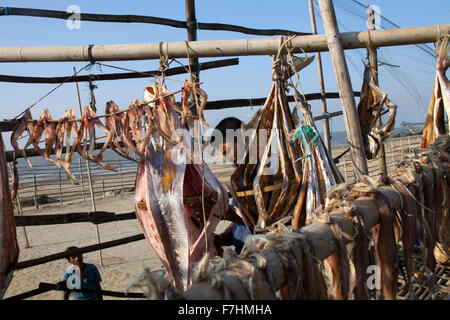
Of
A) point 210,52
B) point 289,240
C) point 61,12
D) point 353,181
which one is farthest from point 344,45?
point 61,12

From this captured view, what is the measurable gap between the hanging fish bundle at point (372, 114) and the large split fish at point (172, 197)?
117cm

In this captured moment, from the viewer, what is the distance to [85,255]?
7910 mm

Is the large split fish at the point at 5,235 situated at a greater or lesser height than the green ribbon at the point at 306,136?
lesser

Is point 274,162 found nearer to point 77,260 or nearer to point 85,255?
point 77,260

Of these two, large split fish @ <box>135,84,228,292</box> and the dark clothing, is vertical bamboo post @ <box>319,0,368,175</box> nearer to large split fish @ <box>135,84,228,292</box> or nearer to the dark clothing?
large split fish @ <box>135,84,228,292</box>

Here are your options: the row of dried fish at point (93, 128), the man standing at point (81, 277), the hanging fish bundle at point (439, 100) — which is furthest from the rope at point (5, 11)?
the hanging fish bundle at point (439, 100)

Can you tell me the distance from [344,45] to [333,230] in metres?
1.75

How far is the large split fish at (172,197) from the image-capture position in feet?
7.77

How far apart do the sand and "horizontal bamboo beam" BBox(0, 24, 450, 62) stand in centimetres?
314

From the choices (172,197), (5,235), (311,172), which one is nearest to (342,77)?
(311,172)

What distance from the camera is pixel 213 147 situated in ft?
9.70

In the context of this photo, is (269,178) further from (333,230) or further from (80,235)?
(80,235)

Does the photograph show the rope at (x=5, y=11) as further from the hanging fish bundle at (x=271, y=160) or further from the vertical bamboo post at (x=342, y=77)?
the vertical bamboo post at (x=342, y=77)
